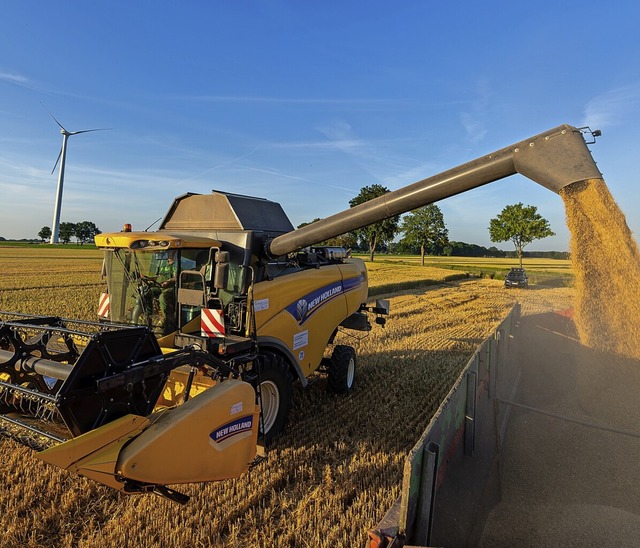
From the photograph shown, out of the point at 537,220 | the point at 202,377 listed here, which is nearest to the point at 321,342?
the point at 202,377

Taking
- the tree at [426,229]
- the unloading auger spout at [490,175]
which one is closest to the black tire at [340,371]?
the unloading auger spout at [490,175]

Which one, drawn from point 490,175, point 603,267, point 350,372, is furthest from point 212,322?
point 603,267

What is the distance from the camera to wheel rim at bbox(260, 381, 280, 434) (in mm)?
3873

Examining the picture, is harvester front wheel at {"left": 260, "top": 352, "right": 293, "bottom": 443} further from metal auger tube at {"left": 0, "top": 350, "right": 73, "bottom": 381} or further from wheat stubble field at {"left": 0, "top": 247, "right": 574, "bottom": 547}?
metal auger tube at {"left": 0, "top": 350, "right": 73, "bottom": 381}

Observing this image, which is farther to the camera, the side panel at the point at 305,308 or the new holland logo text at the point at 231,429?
the side panel at the point at 305,308

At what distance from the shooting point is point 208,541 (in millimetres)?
2639

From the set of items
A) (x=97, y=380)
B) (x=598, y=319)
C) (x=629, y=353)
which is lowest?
(x=97, y=380)

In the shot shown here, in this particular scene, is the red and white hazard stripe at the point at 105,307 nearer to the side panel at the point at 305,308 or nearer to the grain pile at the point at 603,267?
the side panel at the point at 305,308

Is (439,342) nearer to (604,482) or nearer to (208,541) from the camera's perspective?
(604,482)

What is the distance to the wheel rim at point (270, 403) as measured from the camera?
3.87 metres

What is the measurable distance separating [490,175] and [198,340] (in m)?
2.79

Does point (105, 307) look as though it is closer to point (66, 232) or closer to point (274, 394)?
point (274, 394)

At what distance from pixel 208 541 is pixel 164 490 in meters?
0.60

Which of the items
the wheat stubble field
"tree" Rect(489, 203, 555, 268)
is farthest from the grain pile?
"tree" Rect(489, 203, 555, 268)
